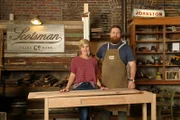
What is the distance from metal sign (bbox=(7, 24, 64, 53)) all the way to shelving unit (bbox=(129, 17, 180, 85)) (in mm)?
1764

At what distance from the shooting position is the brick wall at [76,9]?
6227 mm

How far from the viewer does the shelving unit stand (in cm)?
589

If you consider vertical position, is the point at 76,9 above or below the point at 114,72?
above

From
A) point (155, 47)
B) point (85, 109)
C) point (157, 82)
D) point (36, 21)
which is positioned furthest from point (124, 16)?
point (85, 109)

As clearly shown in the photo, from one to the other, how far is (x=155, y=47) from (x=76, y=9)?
7.21 ft

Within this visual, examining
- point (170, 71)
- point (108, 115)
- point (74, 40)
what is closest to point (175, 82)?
point (170, 71)

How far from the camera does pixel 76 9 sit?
629 centimetres

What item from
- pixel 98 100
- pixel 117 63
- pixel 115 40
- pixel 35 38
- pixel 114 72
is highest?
pixel 35 38

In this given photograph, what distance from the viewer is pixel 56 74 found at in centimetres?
619

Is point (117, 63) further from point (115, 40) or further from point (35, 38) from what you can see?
point (35, 38)

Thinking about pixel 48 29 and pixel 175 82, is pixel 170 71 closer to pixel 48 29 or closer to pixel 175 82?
pixel 175 82

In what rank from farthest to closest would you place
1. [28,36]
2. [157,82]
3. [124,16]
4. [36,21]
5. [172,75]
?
[124,16]
[172,75]
[157,82]
[28,36]
[36,21]

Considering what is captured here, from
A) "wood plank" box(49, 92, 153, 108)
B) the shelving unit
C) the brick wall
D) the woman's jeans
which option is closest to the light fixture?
the brick wall

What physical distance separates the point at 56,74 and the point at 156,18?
2749mm
